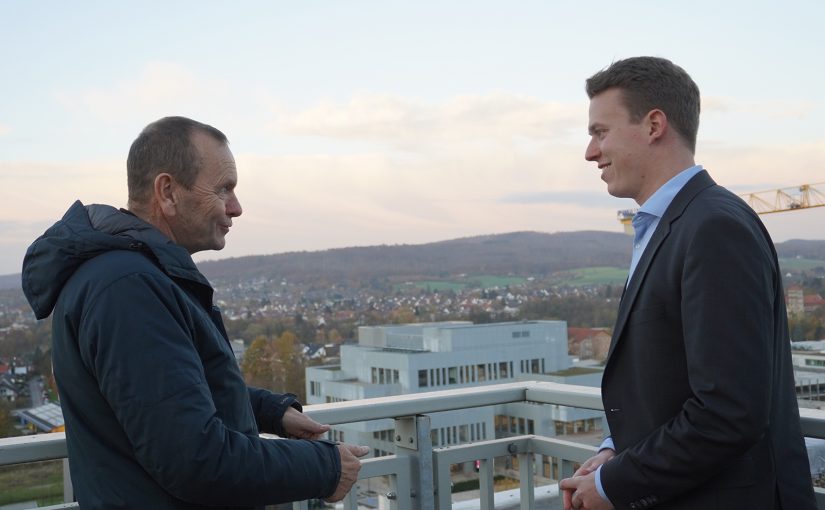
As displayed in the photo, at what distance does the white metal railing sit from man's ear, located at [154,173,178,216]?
0.85 m

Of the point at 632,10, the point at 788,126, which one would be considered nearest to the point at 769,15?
the point at 632,10

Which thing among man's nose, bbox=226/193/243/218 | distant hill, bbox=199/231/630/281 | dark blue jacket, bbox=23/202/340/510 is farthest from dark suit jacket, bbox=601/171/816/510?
distant hill, bbox=199/231/630/281

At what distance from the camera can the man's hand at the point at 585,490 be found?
5.18 feet

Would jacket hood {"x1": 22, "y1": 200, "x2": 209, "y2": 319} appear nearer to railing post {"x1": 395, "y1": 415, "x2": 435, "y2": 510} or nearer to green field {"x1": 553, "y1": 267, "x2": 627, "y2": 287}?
railing post {"x1": 395, "y1": 415, "x2": 435, "y2": 510}

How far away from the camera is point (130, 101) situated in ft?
100

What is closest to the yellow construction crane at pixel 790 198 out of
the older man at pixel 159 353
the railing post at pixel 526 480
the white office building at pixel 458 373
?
the white office building at pixel 458 373

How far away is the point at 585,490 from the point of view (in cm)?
160

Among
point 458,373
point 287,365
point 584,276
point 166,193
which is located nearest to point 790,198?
point 584,276

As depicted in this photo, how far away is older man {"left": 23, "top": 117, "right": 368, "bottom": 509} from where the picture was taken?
135 cm

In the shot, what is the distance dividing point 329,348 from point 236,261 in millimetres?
3879

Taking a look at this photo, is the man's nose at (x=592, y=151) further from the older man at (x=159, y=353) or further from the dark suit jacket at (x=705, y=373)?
the older man at (x=159, y=353)

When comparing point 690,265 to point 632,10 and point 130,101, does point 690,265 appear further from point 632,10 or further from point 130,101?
point 130,101

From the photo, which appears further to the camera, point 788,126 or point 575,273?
point 788,126

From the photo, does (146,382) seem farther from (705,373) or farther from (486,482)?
(486,482)
